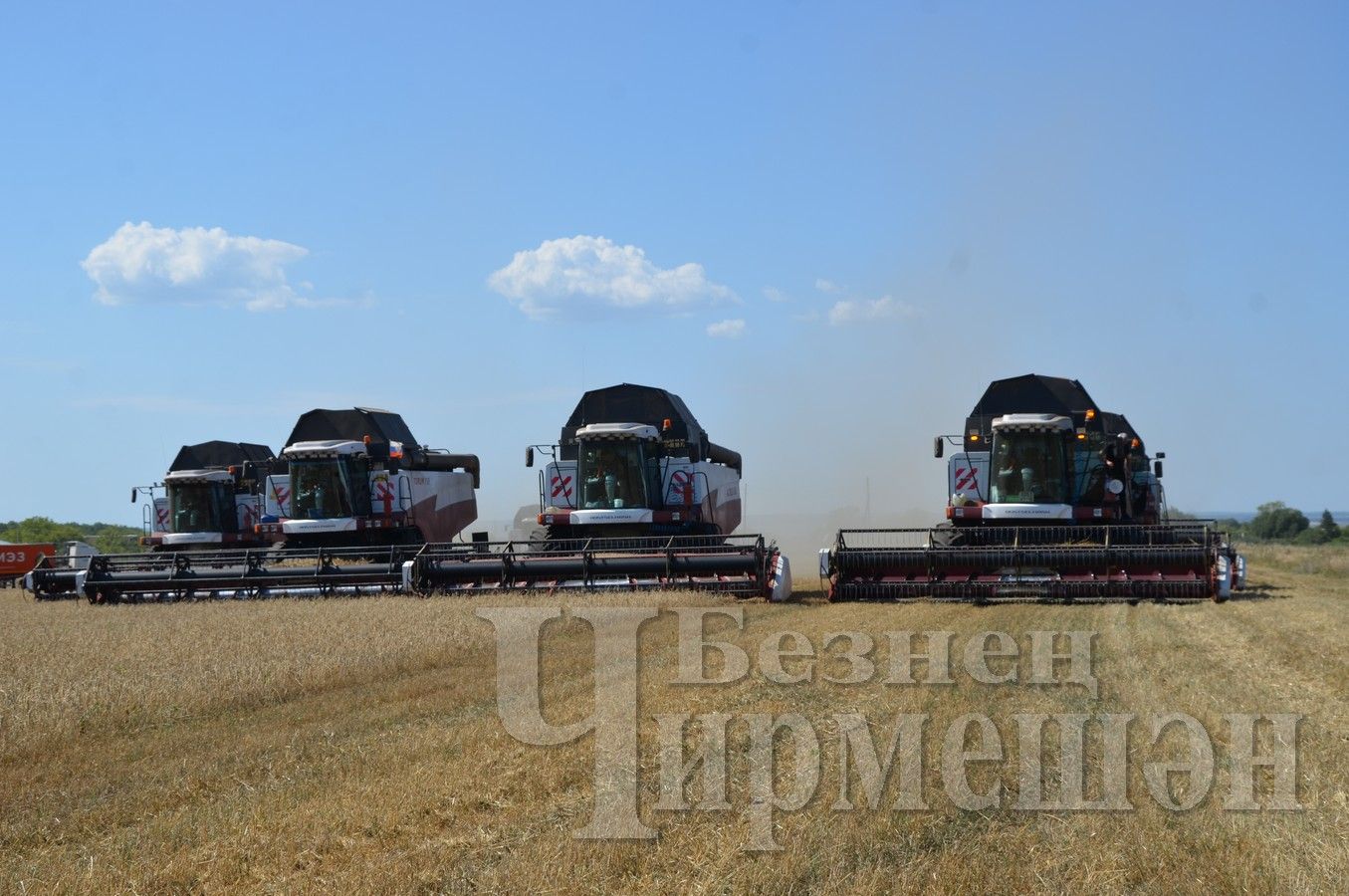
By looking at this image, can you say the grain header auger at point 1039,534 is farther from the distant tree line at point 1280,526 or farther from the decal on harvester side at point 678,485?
the distant tree line at point 1280,526

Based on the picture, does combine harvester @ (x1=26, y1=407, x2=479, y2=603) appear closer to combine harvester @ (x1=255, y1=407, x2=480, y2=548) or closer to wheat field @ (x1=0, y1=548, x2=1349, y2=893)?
combine harvester @ (x1=255, y1=407, x2=480, y2=548)

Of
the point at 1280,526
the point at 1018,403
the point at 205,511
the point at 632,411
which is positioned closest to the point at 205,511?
the point at 205,511

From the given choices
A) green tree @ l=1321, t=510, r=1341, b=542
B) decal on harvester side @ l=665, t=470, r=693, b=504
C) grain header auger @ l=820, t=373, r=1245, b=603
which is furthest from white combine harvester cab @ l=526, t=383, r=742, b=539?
green tree @ l=1321, t=510, r=1341, b=542

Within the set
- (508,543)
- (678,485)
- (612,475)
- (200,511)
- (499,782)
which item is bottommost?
(499,782)

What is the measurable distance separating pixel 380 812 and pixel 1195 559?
47.3ft

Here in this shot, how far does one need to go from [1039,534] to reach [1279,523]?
62185 mm

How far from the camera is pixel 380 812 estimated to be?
Answer: 577 cm

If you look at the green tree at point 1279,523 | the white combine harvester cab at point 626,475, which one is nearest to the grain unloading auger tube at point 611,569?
the white combine harvester cab at point 626,475

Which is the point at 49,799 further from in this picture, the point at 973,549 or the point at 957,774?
the point at 973,549

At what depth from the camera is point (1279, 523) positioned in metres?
74.1

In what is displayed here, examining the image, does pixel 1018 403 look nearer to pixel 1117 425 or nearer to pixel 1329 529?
pixel 1117 425

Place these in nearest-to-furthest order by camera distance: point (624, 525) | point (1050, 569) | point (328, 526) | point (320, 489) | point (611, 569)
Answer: point (1050, 569), point (611, 569), point (624, 525), point (328, 526), point (320, 489)

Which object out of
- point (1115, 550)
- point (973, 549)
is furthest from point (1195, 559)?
point (973, 549)

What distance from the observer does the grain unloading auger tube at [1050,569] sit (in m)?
17.3
